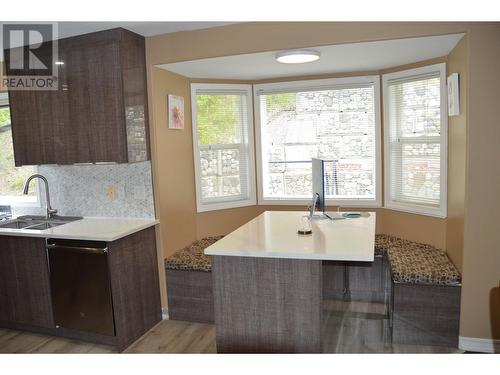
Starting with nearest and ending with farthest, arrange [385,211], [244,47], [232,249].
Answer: [232,249]
[244,47]
[385,211]

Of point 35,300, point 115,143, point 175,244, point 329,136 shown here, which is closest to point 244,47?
point 115,143

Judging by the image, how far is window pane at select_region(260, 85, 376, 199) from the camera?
4039mm

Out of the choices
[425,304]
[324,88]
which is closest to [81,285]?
[425,304]

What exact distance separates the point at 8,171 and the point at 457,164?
448 cm

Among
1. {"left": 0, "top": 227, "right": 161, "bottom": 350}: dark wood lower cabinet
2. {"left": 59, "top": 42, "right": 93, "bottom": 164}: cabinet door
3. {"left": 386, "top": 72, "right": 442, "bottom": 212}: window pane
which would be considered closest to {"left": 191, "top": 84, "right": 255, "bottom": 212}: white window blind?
{"left": 0, "top": 227, "right": 161, "bottom": 350}: dark wood lower cabinet

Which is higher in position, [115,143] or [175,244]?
[115,143]

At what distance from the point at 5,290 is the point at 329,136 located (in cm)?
331

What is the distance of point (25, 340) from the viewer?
322 cm

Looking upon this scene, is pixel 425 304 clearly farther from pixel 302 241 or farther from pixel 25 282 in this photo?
A: pixel 25 282

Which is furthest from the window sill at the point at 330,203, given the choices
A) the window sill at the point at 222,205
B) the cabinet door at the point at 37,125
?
the cabinet door at the point at 37,125

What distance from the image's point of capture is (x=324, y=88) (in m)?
4.08

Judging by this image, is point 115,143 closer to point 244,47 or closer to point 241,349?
point 244,47

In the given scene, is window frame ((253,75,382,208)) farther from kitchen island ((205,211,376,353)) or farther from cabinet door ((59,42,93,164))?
cabinet door ((59,42,93,164))

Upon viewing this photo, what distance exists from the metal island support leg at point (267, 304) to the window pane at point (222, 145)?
1.81 metres
